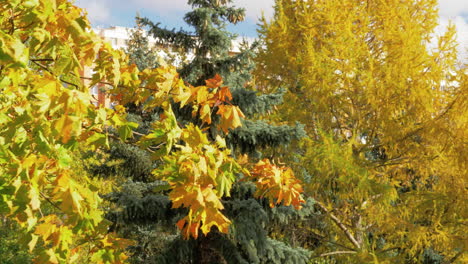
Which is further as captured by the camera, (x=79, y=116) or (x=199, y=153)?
(x=199, y=153)

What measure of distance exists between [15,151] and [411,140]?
1017 centimetres

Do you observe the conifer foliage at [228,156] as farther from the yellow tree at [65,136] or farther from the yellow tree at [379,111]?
the yellow tree at [379,111]

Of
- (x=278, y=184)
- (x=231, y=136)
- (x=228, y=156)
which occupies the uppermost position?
(x=231, y=136)

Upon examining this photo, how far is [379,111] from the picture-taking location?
12.1 m

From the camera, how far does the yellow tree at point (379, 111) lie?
34.0 feet

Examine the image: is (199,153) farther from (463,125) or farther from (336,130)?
(336,130)

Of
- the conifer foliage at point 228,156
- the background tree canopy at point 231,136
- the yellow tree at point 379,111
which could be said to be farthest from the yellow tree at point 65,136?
the yellow tree at point 379,111

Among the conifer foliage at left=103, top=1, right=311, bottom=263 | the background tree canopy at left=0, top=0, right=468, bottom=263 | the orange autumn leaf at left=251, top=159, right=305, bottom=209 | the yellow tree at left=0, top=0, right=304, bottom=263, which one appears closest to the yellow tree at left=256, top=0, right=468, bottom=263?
the background tree canopy at left=0, top=0, right=468, bottom=263

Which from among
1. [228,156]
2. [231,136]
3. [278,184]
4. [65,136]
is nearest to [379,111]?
[231,136]

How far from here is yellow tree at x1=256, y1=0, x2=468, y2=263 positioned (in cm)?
1038

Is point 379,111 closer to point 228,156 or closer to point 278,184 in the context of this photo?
point 228,156

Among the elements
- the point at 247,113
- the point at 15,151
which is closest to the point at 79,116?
the point at 15,151

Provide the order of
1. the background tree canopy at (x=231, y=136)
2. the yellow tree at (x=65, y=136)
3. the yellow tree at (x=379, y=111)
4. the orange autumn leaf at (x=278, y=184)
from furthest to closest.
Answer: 1. the yellow tree at (x=379, y=111)
2. the orange autumn leaf at (x=278, y=184)
3. the background tree canopy at (x=231, y=136)
4. the yellow tree at (x=65, y=136)

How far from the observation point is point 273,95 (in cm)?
713
